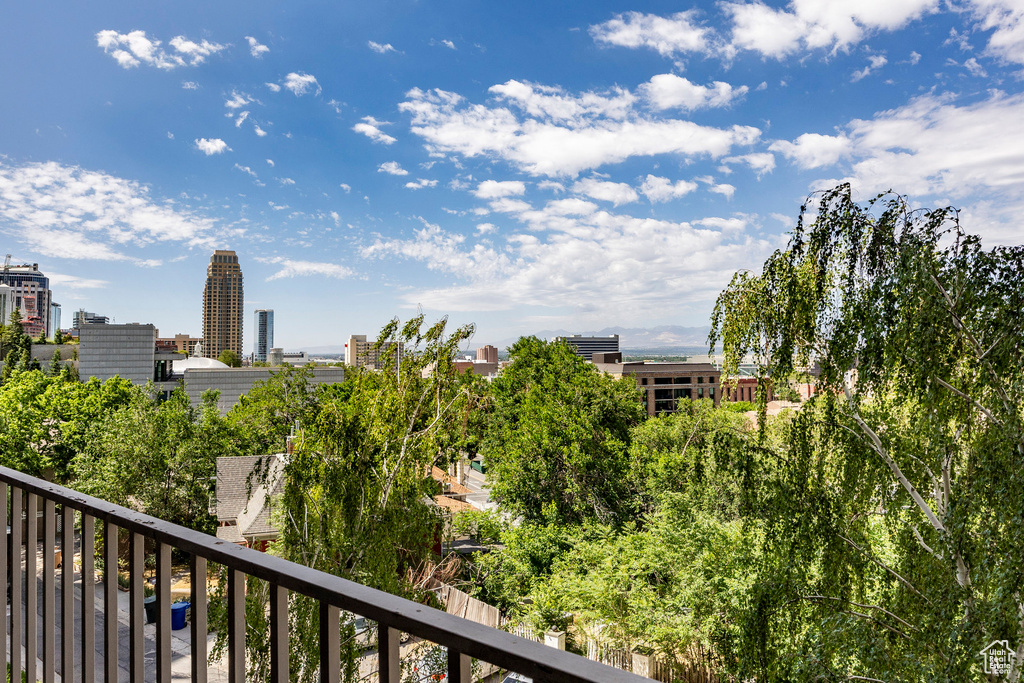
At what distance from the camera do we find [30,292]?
92.6m

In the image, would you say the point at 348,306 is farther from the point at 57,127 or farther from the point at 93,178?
the point at 57,127

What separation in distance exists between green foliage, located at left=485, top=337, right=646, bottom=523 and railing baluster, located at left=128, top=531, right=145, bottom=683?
48.6 ft

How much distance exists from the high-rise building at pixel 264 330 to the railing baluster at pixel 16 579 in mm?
191514

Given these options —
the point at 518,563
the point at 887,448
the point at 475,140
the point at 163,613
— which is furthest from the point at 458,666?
the point at 475,140

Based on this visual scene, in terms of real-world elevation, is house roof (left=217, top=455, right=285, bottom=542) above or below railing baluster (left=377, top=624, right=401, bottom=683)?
below

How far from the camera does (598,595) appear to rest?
1095 centimetres

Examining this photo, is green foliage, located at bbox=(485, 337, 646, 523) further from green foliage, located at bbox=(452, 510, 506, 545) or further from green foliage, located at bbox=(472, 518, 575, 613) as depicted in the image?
green foliage, located at bbox=(472, 518, 575, 613)

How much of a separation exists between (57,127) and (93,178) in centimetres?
2480

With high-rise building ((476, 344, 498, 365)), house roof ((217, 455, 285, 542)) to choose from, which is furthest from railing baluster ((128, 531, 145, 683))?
high-rise building ((476, 344, 498, 365))

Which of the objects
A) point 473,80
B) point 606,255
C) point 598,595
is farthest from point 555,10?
point 606,255

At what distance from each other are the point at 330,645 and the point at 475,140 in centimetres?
7027

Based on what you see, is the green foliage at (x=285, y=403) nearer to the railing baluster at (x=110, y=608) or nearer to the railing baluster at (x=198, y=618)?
the railing baluster at (x=110, y=608)

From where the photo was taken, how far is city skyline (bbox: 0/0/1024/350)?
16.3 metres

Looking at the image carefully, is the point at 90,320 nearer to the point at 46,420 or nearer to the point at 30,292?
the point at 46,420
